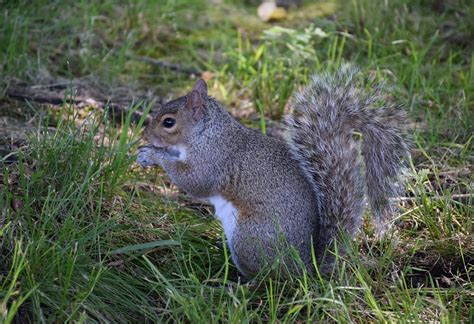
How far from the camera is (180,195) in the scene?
3162 millimetres

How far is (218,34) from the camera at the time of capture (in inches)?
191

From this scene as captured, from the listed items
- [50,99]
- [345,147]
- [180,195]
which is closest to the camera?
[345,147]

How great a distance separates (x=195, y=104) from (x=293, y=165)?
1.52 feet

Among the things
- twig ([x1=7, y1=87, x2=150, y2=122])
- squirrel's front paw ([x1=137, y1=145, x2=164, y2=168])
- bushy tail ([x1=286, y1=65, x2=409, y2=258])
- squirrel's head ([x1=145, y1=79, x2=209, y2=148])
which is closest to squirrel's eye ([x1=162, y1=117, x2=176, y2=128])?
squirrel's head ([x1=145, y1=79, x2=209, y2=148])

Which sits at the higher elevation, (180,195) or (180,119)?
(180,119)

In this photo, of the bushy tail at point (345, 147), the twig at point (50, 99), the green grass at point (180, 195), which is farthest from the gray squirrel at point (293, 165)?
the twig at point (50, 99)

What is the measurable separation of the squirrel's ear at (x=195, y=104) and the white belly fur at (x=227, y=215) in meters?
0.34

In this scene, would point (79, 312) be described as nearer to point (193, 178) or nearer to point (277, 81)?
point (193, 178)

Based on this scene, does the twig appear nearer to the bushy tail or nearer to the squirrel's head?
the squirrel's head

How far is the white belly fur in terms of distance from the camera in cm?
258

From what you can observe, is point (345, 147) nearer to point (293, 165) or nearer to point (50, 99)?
point (293, 165)

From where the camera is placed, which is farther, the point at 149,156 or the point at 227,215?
the point at 149,156

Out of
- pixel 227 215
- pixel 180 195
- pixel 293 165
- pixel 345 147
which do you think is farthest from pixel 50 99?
pixel 345 147

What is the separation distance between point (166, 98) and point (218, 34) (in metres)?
1.08
